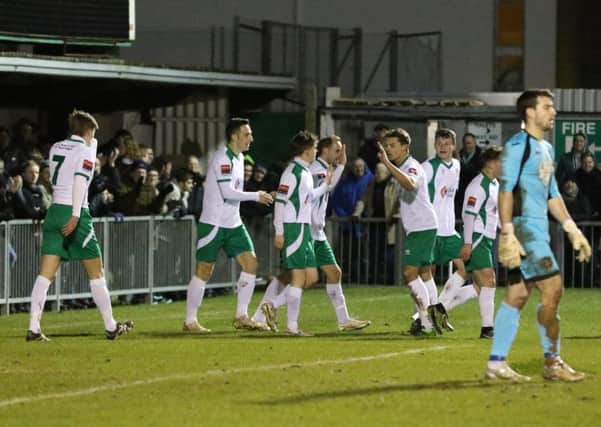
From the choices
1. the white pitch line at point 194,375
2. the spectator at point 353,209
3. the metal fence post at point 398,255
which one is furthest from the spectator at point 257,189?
the white pitch line at point 194,375

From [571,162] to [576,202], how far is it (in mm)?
712

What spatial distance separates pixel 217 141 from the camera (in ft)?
96.6

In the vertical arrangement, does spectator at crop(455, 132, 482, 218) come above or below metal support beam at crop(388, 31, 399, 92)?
below

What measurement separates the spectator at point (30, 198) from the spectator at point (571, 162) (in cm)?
810

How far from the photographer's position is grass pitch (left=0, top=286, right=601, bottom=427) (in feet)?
38.0

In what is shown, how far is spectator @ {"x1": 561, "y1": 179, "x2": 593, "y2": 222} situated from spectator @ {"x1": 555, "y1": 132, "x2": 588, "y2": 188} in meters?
0.20

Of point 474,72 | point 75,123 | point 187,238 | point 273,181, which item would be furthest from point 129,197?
point 474,72

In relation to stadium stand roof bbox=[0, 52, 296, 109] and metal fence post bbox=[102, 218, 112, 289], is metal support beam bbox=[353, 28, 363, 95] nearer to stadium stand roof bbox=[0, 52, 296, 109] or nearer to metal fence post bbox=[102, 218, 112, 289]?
stadium stand roof bbox=[0, 52, 296, 109]

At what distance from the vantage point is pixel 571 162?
85.7 feet

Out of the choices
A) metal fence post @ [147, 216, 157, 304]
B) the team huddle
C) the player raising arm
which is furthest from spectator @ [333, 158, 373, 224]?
the player raising arm

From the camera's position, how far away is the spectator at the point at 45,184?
2178 centimetres

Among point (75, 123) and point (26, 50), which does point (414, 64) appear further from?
point (75, 123)

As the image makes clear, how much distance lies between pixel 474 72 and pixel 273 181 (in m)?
10.9

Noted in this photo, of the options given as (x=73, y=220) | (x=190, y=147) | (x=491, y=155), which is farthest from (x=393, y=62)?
(x=73, y=220)
